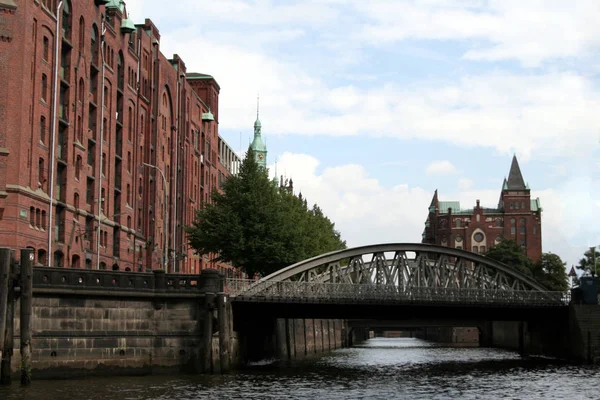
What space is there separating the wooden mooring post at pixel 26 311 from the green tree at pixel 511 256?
10392 centimetres

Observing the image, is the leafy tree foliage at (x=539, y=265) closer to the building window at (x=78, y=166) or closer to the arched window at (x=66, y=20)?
the building window at (x=78, y=166)

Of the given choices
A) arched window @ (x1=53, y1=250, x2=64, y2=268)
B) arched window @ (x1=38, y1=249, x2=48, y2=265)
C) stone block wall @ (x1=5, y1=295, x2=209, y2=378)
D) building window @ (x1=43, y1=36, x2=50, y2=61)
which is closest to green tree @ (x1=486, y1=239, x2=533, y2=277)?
arched window @ (x1=53, y1=250, x2=64, y2=268)

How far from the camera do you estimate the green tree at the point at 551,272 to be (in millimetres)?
134750

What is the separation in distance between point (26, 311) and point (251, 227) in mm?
31198

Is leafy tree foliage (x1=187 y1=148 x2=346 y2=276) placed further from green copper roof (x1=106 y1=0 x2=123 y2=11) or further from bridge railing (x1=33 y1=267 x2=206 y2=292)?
bridge railing (x1=33 y1=267 x2=206 y2=292)

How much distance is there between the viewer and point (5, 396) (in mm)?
38062

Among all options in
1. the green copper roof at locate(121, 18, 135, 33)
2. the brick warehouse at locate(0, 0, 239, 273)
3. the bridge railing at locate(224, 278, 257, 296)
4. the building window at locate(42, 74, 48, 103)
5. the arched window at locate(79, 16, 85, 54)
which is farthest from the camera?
the green copper roof at locate(121, 18, 135, 33)

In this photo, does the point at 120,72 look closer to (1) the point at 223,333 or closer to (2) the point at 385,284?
(2) the point at 385,284

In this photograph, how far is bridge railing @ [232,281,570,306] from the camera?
6090cm

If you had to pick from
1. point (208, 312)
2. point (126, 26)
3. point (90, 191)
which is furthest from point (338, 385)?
point (126, 26)

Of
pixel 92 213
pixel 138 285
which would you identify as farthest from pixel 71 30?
pixel 138 285

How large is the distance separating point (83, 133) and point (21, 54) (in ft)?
39.0

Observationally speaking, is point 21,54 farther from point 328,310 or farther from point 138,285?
point 328,310

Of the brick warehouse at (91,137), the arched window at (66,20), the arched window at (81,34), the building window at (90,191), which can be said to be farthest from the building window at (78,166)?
the arched window at (66,20)
